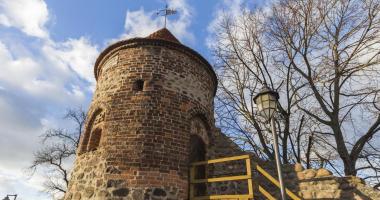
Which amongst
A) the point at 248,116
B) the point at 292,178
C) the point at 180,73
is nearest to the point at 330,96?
the point at 248,116

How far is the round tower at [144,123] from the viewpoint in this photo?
22.8 feet

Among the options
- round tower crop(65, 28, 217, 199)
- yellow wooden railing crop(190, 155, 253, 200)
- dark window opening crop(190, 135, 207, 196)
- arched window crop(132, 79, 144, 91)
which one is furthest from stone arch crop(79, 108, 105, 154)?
yellow wooden railing crop(190, 155, 253, 200)

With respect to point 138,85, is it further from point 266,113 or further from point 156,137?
point 266,113

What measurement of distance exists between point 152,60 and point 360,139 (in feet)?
28.9

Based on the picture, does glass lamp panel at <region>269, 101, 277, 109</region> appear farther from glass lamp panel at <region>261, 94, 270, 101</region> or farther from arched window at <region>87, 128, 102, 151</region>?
arched window at <region>87, 128, 102, 151</region>

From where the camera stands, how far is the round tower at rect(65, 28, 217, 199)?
6.94m

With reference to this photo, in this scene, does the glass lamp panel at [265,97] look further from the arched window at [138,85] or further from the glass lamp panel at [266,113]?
the arched window at [138,85]

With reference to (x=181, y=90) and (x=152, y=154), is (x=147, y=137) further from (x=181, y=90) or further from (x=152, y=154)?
(x=181, y=90)

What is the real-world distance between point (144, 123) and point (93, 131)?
172 cm

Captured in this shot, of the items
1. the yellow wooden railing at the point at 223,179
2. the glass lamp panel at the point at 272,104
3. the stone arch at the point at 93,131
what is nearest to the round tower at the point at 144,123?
the stone arch at the point at 93,131

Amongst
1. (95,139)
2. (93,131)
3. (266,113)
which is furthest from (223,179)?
(93,131)

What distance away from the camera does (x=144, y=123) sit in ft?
24.4

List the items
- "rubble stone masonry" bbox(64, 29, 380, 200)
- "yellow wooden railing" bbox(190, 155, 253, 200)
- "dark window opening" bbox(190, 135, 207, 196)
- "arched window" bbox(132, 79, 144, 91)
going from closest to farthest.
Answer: "yellow wooden railing" bbox(190, 155, 253, 200)
"rubble stone masonry" bbox(64, 29, 380, 200)
"arched window" bbox(132, 79, 144, 91)
"dark window opening" bbox(190, 135, 207, 196)

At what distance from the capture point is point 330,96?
12578 millimetres
